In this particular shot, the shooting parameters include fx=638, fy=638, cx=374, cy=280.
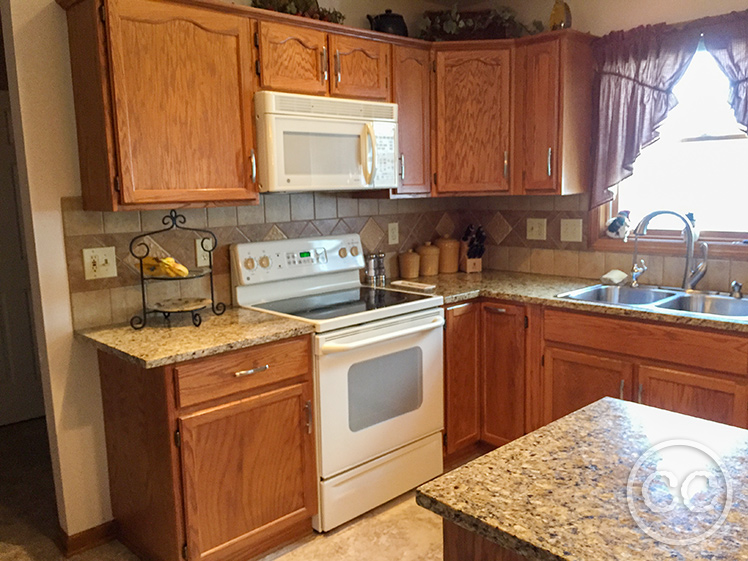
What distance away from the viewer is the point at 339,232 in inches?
125

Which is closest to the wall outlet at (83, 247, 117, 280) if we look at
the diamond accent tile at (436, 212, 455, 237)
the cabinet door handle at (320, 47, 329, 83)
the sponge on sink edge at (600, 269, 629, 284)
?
the cabinet door handle at (320, 47, 329, 83)

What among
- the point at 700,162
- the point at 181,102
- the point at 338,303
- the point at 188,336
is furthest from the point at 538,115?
the point at 188,336

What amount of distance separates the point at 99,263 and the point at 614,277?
7.40 ft

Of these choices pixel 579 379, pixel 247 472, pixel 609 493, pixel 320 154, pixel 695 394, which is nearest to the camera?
pixel 609 493

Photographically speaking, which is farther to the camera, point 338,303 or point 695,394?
point 338,303

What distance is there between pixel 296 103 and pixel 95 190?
82 cm

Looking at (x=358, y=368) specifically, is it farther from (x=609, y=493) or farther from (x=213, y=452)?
(x=609, y=493)

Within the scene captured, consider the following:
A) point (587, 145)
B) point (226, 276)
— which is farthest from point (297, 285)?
point (587, 145)

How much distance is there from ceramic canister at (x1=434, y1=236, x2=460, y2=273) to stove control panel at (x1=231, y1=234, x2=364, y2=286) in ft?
1.72

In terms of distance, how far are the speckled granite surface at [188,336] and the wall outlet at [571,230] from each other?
162 centimetres

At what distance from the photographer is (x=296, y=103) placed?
2.51 metres

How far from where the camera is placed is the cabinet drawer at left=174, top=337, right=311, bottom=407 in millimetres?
2055

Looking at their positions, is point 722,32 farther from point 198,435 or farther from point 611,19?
point 198,435

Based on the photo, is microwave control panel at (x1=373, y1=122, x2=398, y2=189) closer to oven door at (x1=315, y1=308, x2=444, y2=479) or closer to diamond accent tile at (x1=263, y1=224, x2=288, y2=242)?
diamond accent tile at (x1=263, y1=224, x2=288, y2=242)
